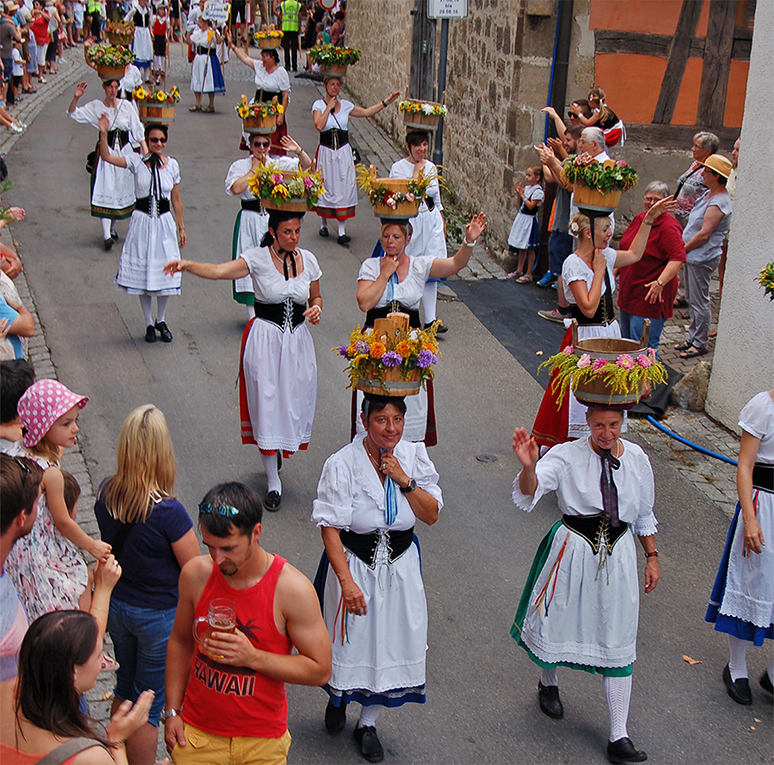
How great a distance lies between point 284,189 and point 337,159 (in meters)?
7.01

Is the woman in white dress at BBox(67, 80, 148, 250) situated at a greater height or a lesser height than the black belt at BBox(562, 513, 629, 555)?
greater

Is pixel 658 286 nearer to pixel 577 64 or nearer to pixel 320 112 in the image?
pixel 577 64

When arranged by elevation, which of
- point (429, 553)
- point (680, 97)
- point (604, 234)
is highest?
point (680, 97)

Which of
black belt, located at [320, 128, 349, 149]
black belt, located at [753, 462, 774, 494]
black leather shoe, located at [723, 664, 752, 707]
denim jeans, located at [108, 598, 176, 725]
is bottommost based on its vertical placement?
black leather shoe, located at [723, 664, 752, 707]

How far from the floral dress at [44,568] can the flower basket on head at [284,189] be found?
3.15 m

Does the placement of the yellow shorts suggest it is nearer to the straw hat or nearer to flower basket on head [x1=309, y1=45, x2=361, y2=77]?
the straw hat

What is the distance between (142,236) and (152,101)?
1438mm

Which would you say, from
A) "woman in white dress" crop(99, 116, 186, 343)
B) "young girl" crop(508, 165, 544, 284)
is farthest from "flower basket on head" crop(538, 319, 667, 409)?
"young girl" crop(508, 165, 544, 284)

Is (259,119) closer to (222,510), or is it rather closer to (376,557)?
(376,557)

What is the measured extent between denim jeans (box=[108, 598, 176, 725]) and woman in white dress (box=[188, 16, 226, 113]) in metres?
19.3

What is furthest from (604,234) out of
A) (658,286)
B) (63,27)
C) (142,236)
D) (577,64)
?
(63,27)

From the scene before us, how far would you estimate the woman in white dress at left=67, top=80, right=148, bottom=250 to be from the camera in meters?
11.7

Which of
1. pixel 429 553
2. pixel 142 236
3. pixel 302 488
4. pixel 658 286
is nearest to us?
pixel 429 553

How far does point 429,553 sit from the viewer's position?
21.4 feet
